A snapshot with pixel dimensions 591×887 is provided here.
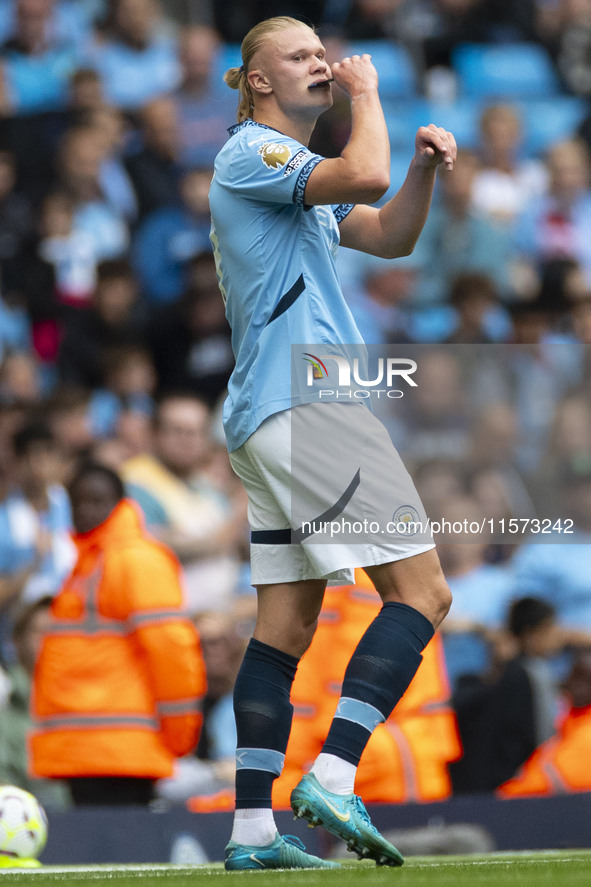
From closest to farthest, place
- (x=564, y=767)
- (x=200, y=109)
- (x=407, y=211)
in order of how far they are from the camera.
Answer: (x=407, y=211)
(x=564, y=767)
(x=200, y=109)

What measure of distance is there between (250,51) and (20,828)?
2.48 meters

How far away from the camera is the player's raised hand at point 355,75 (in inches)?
137

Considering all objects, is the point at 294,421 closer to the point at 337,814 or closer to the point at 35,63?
the point at 337,814

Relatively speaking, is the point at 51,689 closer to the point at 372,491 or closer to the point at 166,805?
the point at 166,805

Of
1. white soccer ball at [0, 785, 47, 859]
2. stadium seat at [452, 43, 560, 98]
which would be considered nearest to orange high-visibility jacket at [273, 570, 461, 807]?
white soccer ball at [0, 785, 47, 859]

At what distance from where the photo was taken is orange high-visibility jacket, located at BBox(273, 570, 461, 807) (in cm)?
491

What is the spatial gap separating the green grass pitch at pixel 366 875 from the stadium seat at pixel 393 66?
348 inches

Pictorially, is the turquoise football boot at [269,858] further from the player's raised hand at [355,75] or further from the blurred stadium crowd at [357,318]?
the player's raised hand at [355,75]

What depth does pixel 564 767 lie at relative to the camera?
17.9ft

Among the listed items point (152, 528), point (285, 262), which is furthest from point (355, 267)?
point (285, 262)

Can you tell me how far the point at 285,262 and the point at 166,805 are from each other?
239cm

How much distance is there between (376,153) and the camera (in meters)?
3.32

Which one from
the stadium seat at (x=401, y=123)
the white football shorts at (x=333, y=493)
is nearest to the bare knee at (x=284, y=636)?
the white football shorts at (x=333, y=493)

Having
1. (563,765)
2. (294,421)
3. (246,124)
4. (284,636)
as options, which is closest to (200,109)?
(563,765)
